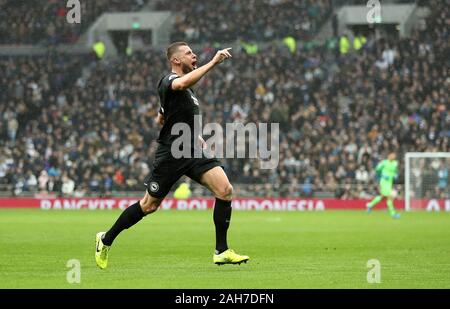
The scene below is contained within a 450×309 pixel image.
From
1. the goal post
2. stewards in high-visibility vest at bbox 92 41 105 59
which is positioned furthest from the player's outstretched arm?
stewards in high-visibility vest at bbox 92 41 105 59

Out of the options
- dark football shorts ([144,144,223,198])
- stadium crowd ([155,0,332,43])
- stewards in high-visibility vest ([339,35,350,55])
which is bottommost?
dark football shorts ([144,144,223,198])

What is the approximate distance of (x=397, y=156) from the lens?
1432 inches

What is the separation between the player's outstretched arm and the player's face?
22.0 inches

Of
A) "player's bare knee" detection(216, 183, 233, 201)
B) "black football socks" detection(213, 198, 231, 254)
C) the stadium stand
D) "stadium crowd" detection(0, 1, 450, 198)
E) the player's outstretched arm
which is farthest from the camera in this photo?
the stadium stand

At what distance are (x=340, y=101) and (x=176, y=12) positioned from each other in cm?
A: 902

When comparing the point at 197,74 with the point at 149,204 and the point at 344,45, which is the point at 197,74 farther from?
the point at 344,45

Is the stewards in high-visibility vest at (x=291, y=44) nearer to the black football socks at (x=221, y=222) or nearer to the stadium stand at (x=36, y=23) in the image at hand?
the stadium stand at (x=36, y=23)

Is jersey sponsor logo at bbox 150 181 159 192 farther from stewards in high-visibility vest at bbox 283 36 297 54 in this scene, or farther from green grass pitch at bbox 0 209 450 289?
stewards in high-visibility vest at bbox 283 36 297 54

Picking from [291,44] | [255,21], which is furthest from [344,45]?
[255,21]

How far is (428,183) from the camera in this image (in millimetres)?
34750

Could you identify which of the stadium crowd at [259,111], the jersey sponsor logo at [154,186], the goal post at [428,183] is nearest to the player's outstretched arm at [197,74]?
the jersey sponsor logo at [154,186]

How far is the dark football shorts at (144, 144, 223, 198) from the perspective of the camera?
1225 centimetres

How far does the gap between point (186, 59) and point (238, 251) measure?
4330 mm

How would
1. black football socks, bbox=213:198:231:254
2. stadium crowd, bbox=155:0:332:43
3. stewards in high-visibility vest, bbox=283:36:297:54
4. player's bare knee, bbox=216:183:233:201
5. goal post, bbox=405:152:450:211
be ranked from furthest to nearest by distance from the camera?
stadium crowd, bbox=155:0:332:43, stewards in high-visibility vest, bbox=283:36:297:54, goal post, bbox=405:152:450:211, black football socks, bbox=213:198:231:254, player's bare knee, bbox=216:183:233:201
